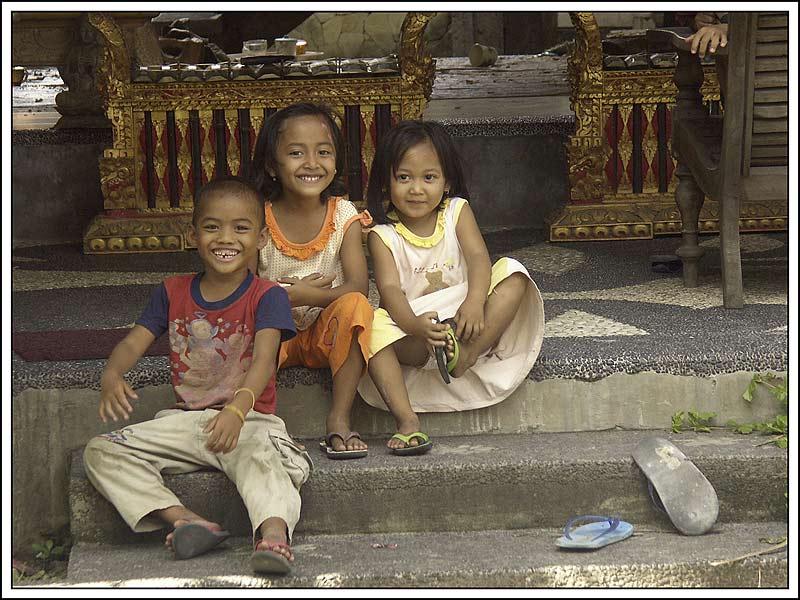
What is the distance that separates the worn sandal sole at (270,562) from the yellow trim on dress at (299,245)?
86 cm

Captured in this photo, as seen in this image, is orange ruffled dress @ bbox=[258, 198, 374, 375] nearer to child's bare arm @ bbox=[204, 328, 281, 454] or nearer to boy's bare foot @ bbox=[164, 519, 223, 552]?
child's bare arm @ bbox=[204, 328, 281, 454]

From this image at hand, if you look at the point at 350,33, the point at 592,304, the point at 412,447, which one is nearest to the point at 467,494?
the point at 412,447

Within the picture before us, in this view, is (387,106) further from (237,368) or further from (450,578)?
(450,578)

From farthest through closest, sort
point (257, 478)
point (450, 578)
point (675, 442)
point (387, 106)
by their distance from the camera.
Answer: point (387, 106) < point (675, 442) < point (257, 478) < point (450, 578)

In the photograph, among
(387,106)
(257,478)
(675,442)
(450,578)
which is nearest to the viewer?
(450,578)

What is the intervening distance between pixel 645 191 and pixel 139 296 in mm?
2151

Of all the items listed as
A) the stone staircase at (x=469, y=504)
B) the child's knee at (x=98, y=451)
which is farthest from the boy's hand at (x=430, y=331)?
the child's knee at (x=98, y=451)

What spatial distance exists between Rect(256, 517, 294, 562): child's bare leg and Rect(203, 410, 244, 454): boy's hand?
17 centimetres

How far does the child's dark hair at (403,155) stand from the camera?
9.46ft

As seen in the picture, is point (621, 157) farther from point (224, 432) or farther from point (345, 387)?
point (224, 432)

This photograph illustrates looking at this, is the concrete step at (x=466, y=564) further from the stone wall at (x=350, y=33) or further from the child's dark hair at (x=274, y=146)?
the stone wall at (x=350, y=33)

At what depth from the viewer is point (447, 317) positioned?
9.43 ft

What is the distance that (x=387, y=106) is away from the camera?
16.2ft

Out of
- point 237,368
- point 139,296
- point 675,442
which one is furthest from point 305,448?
point 139,296
